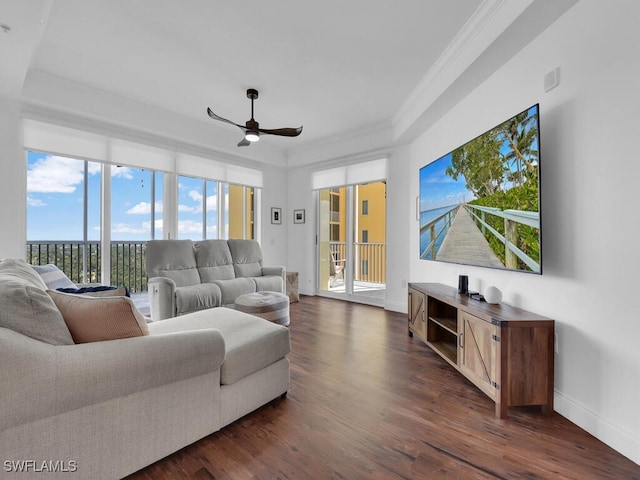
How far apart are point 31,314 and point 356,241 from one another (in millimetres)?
4551

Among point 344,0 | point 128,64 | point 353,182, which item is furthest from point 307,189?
point 344,0

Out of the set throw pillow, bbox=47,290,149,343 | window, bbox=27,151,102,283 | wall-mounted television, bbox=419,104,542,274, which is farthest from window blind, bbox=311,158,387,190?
throw pillow, bbox=47,290,149,343

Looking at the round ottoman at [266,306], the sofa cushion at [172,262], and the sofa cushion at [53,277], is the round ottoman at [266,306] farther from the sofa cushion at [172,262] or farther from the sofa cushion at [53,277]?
the sofa cushion at [53,277]

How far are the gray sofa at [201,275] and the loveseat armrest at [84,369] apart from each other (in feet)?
6.86

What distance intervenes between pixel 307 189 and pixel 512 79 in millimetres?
3880

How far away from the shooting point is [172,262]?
377cm

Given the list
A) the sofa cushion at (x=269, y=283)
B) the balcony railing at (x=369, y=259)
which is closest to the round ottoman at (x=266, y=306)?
the sofa cushion at (x=269, y=283)

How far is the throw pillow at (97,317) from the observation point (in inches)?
50.9

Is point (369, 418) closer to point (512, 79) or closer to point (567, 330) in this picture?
point (567, 330)

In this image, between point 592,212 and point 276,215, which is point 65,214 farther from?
point 592,212

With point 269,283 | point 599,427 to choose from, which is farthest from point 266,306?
point 599,427

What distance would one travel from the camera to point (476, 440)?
1.62m

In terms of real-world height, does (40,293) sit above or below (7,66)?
below
